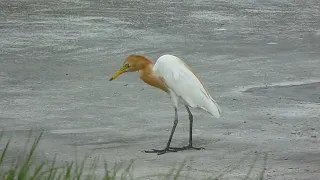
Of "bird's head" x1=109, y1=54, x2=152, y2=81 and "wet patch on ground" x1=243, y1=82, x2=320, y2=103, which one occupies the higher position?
"bird's head" x1=109, y1=54, x2=152, y2=81

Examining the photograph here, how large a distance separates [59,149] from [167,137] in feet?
3.94

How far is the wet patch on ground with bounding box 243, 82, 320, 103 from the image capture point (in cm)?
1207

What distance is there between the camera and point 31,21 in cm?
1845

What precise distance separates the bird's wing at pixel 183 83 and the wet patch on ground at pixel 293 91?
2.76m

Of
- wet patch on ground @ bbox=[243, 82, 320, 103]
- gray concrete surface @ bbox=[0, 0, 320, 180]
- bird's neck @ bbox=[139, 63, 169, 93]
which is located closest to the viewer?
gray concrete surface @ bbox=[0, 0, 320, 180]

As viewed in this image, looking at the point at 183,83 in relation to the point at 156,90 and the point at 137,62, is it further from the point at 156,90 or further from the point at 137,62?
the point at 156,90

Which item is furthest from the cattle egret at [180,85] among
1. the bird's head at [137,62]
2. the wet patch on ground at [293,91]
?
the wet patch on ground at [293,91]

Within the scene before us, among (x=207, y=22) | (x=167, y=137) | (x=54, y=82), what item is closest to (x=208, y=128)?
(x=167, y=137)

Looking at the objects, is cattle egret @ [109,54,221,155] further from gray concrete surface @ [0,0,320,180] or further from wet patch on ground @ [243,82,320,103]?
wet patch on ground @ [243,82,320,103]

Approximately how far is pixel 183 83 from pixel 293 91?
3.34 m

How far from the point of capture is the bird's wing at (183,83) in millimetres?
9398

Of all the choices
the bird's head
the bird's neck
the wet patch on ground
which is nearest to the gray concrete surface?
the wet patch on ground

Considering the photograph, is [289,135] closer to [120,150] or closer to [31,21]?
[120,150]

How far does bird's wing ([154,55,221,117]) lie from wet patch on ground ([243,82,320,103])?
9.07 feet
